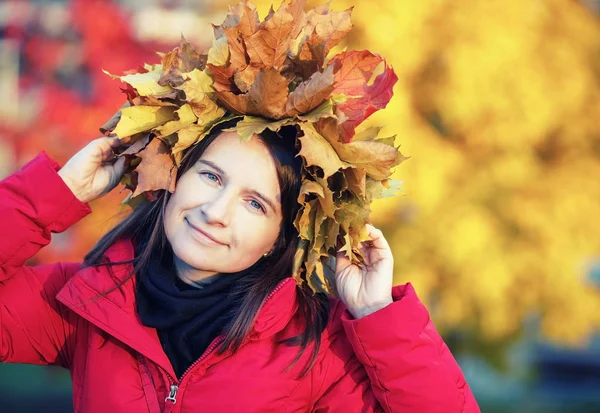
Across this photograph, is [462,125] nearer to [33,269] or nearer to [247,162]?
[247,162]

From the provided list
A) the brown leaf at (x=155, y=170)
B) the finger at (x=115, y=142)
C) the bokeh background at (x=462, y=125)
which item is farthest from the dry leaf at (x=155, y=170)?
the bokeh background at (x=462, y=125)

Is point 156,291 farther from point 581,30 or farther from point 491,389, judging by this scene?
point 491,389

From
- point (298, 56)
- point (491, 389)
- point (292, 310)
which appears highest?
point (298, 56)

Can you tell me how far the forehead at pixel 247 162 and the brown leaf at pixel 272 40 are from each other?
25 centimetres

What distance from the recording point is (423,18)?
6676 millimetres

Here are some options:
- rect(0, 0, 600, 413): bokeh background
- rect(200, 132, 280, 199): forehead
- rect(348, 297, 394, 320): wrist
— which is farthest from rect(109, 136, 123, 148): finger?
rect(0, 0, 600, 413): bokeh background

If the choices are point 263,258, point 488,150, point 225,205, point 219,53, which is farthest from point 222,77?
point 488,150

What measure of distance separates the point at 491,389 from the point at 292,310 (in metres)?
8.24

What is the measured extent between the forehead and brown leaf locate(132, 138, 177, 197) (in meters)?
0.11

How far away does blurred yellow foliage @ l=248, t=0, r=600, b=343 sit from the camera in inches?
260

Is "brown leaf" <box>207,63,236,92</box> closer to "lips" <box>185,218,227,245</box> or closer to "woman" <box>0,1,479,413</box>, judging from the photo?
"woman" <box>0,1,479,413</box>

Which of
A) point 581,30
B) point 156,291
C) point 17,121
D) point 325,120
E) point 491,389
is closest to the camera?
point 325,120

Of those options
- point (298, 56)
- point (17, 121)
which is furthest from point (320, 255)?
point (17, 121)

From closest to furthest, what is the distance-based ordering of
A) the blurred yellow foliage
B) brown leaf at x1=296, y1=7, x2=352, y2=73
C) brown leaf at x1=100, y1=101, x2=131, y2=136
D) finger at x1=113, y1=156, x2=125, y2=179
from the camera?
brown leaf at x1=296, y1=7, x2=352, y2=73, brown leaf at x1=100, y1=101, x2=131, y2=136, finger at x1=113, y1=156, x2=125, y2=179, the blurred yellow foliage
